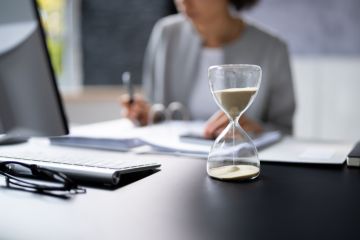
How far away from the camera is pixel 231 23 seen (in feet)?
7.09

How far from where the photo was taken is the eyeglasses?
78 centimetres

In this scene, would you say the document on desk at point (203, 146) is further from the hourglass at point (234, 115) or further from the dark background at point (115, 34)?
the dark background at point (115, 34)

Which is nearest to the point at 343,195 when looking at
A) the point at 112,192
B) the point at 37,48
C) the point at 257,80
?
the point at 257,80

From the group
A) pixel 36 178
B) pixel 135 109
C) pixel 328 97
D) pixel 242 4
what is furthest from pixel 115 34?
pixel 36 178

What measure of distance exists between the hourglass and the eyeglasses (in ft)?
0.88

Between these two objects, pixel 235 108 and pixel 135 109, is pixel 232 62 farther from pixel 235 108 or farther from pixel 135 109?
pixel 235 108

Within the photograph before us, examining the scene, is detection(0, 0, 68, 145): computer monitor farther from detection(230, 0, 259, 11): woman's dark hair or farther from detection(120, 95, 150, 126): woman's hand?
detection(230, 0, 259, 11): woman's dark hair

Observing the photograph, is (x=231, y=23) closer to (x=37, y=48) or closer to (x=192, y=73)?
(x=192, y=73)

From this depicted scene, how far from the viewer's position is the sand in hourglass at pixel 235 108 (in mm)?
833

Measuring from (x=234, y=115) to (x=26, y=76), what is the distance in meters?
0.43

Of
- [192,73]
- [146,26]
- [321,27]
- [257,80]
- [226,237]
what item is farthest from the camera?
[146,26]

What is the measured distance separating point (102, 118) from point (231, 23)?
137 centimetres

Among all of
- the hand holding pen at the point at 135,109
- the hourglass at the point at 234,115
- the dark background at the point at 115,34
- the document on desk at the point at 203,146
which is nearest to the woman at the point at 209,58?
the hand holding pen at the point at 135,109

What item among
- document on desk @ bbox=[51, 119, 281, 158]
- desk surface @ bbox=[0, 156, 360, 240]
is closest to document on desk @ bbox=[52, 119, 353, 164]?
document on desk @ bbox=[51, 119, 281, 158]
